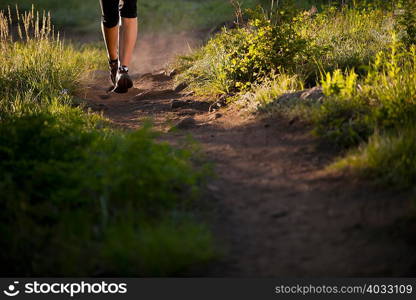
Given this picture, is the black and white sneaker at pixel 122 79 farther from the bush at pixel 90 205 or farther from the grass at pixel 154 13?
the grass at pixel 154 13

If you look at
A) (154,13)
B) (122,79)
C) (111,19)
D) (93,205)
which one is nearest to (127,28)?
(111,19)

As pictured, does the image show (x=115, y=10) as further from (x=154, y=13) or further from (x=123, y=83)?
(x=154, y=13)

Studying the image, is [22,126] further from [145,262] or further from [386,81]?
[386,81]

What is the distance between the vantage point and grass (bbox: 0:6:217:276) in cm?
269

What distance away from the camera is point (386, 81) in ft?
14.1

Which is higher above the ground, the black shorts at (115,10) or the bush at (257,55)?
the black shorts at (115,10)

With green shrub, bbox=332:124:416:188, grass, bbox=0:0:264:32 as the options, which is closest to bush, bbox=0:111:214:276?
green shrub, bbox=332:124:416:188

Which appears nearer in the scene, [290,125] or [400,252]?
[400,252]

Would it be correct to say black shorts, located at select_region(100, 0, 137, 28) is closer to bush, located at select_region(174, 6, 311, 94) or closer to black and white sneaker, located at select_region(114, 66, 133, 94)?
black and white sneaker, located at select_region(114, 66, 133, 94)

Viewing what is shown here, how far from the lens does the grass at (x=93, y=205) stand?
8.82 ft

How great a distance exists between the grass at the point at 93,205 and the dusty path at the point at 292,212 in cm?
21

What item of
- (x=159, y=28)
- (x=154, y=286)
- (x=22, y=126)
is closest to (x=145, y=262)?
(x=154, y=286)

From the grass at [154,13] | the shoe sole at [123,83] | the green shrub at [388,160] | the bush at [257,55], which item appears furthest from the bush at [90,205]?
the grass at [154,13]

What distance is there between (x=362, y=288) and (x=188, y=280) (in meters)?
0.83
